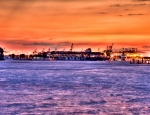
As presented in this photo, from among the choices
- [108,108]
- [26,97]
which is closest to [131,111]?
[108,108]

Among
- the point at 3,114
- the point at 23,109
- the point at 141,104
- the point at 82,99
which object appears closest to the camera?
the point at 3,114

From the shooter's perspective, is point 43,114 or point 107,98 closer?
point 43,114

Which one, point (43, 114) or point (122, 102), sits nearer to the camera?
point (43, 114)

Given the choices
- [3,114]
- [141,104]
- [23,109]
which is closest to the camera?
[3,114]

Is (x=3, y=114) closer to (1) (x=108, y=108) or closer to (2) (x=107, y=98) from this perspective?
(1) (x=108, y=108)

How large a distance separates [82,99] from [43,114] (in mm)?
9153

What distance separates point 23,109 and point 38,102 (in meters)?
4.00

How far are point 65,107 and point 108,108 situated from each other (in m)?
3.23

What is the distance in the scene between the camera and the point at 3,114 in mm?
29172

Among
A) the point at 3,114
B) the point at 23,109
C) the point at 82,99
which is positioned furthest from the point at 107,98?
Answer: the point at 3,114

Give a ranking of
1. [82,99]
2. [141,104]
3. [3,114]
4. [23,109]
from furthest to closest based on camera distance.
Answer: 1. [82,99]
2. [141,104]
3. [23,109]
4. [3,114]

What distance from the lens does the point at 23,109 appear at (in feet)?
103

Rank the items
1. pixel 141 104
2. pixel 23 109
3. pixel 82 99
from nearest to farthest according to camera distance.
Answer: pixel 23 109 → pixel 141 104 → pixel 82 99

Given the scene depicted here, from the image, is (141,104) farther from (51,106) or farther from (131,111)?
(51,106)
